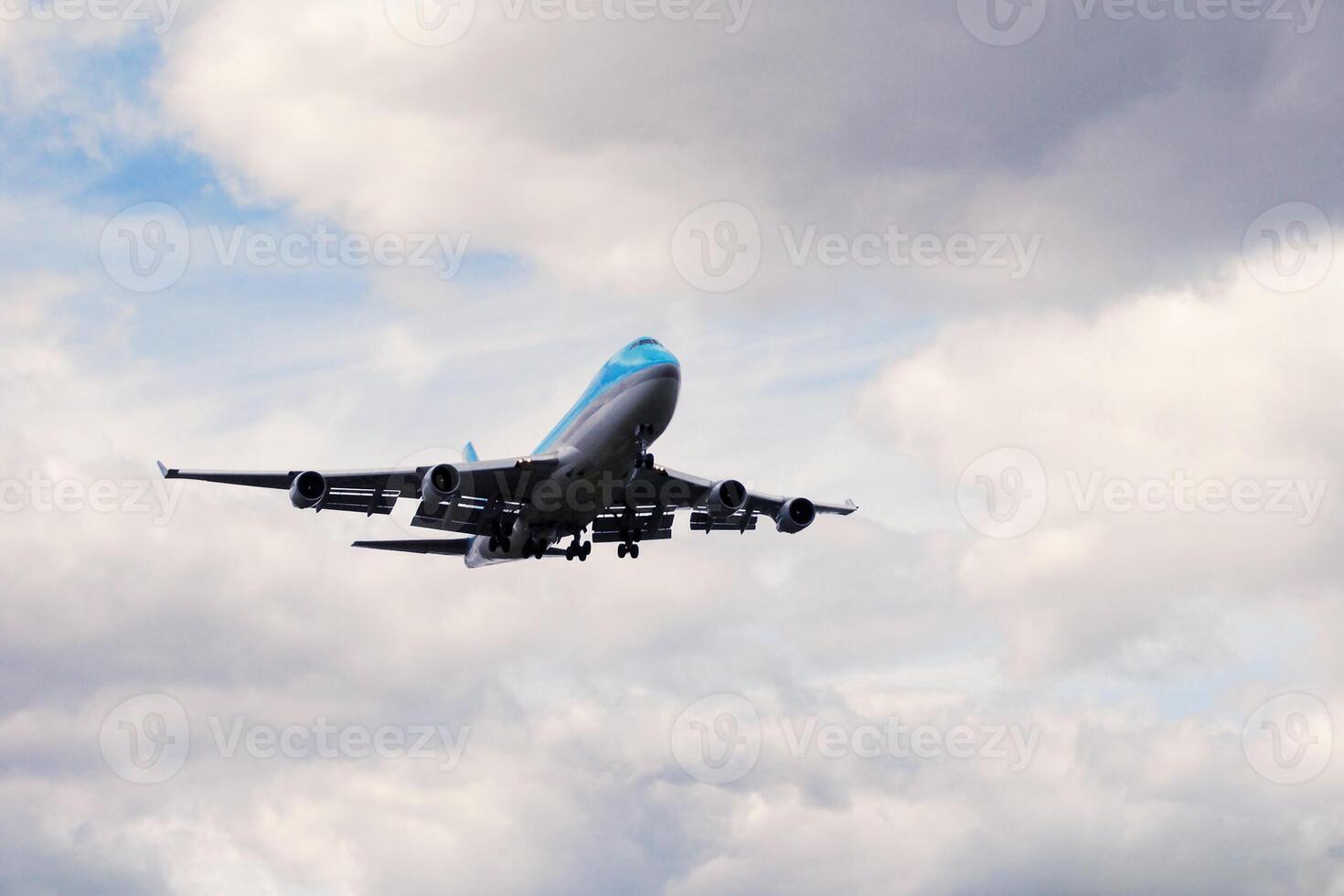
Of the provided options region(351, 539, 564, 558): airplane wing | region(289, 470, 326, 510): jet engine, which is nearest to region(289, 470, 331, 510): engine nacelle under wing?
region(289, 470, 326, 510): jet engine

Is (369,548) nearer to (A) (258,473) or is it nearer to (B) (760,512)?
(A) (258,473)

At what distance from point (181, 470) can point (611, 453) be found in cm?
1642

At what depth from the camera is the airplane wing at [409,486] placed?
60200mm

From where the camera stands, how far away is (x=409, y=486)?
63.5 metres

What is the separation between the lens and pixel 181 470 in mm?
60188

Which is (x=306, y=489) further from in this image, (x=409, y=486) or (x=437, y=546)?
(x=437, y=546)

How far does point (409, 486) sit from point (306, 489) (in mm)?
4883

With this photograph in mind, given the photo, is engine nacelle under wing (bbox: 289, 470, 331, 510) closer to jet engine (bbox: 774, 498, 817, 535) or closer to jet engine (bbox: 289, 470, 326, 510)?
jet engine (bbox: 289, 470, 326, 510)

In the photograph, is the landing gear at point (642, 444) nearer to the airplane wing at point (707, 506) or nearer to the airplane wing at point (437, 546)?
the airplane wing at point (707, 506)

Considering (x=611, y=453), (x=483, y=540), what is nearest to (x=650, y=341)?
(x=611, y=453)

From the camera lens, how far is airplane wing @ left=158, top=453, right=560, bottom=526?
60200 millimetres

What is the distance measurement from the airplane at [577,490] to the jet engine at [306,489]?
34mm

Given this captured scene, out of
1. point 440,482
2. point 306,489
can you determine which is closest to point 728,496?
point 440,482

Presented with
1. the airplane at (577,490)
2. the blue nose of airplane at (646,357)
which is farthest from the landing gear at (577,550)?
the blue nose of airplane at (646,357)
